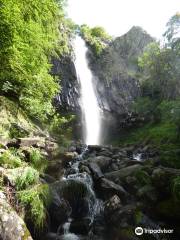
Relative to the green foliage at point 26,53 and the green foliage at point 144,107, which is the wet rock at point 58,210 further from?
the green foliage at point 144,107

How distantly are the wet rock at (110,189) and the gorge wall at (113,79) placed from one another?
53.1 feet

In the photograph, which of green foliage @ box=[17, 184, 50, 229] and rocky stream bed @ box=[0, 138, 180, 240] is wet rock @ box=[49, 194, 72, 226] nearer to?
rocky stream bed @ box=[0, 138, 180, 240]

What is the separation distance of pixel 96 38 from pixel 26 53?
90.4 feet

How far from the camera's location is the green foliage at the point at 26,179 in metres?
6.90

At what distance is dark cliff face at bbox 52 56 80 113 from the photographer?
82.9 ft

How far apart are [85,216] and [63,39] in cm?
2307

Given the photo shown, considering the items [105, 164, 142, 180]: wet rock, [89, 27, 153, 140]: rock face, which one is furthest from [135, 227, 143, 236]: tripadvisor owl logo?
[89, 27, 153, 140]: rock face

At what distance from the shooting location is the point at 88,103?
2850 centimetres

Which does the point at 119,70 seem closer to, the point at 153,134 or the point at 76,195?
the point at 153,134

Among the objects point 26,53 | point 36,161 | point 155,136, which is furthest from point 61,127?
point 36,161

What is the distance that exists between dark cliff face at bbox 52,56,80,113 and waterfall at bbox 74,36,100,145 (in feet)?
4.70

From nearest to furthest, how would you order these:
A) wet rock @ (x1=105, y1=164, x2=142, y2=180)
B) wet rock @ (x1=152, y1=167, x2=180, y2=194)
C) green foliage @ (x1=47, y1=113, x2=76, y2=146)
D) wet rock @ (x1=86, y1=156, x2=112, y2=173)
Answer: wet rock @ (x1=152, y1=167, x2=180, y2=194) < wet rock @ (x1=105, y1=164, x2=142, y2=180) < wet rock @ (x1=86, y1=156, x2=112, y2=173) < green foliage @ (x1=47, y1=113, x2=76, y2=146)

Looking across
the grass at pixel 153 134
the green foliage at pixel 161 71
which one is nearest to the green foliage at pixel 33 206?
the grass at pixel 153 134

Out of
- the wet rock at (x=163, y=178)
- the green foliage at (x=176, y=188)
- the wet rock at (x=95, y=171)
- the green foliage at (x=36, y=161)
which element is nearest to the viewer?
the green foliage at (x=176, y=188)
